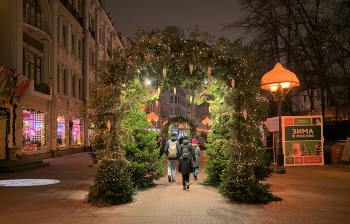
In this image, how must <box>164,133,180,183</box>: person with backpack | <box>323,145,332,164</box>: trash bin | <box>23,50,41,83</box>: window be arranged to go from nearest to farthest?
1. <box>164,133,180,183</box>: person with backpack
2. <box>323,145,332,164</box>: trash bin
3. <box>23,50,41,83</box>: window

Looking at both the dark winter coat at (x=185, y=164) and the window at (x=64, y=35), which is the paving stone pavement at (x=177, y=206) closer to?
the dark winter coat at (x=185, y=164)

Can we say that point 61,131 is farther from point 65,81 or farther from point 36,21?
point 36,21

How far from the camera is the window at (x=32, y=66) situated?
2373 centimetres

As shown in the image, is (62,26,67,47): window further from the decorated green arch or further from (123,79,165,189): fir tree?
the decorated green arch

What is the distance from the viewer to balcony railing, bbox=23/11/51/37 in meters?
23.4

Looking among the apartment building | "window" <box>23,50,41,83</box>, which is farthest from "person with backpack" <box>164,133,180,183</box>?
"window" <box>23,50,41,83</box>

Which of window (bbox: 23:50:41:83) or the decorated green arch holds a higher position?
window (bbox: 23:50:41:83)

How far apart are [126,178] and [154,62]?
10.8ft

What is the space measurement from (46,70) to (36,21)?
367 centimetres

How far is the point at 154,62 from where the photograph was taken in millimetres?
9781

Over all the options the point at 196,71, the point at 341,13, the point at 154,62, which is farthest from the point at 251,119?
the point at 341,13

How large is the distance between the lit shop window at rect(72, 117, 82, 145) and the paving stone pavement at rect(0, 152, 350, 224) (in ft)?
66.8

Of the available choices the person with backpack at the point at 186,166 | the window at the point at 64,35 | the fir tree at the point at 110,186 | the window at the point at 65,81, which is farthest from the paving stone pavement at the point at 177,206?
the window at the point at 64,35

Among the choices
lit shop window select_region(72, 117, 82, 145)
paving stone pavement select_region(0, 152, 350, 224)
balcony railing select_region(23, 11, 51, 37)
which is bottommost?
paving stone pavement select_region(0, 152, 350, 224)
